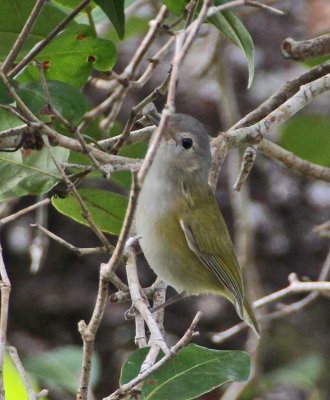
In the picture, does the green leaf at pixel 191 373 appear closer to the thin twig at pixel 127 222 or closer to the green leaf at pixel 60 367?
the thin twig at pixel 127 222

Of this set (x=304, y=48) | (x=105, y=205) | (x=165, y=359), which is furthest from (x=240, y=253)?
(x=165, y=359)

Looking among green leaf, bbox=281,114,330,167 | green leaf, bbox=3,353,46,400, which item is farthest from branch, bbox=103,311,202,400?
green leaf, bbox=281,114,330,167

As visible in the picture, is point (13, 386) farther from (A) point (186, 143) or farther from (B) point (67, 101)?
(A) point (186, 143)

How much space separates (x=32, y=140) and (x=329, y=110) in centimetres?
310

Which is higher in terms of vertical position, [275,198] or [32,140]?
[32,140]

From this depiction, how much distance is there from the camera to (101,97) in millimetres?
4402

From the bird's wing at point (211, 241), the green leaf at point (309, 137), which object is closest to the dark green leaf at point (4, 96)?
the bird's wing at point (211, 241)

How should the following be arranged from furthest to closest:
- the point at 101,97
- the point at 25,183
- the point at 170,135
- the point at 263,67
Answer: the point at 263,67, the point at 101,97, the point at 170,135, the point at 25,183

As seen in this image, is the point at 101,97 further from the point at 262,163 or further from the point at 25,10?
the point at 25,10

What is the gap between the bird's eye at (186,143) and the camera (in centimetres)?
259

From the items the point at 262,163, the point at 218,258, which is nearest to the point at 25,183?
the point at 218,258

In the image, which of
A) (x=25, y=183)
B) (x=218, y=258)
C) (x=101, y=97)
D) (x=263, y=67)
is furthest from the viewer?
(x=263, y=67)

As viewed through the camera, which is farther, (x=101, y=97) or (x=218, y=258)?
(x=101, y=97)

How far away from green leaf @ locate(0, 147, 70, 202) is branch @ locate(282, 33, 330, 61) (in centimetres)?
89
